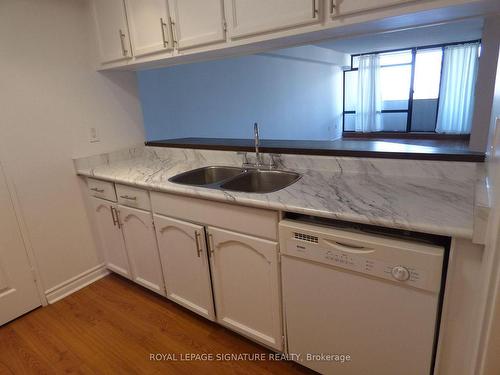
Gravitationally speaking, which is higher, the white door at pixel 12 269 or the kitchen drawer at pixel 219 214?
A: the kitchen drawer at pixel 219 214

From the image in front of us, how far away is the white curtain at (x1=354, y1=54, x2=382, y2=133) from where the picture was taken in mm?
7621

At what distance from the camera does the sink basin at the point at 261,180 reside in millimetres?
1740

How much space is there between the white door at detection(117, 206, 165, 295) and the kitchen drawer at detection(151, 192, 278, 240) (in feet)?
0.61

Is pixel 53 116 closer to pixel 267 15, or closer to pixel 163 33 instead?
pixel 163 33

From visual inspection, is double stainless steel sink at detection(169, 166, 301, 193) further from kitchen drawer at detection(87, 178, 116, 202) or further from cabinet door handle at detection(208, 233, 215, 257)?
kitchen drawer at detection(87, 178, 116, 202)

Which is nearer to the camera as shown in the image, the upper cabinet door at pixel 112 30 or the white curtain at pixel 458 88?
the upper cabinet door at pixel 112 30

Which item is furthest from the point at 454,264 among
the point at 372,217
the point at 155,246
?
the point at 155,246

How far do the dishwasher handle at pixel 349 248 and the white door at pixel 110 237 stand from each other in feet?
5.06

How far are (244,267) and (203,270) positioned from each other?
0.95 ft

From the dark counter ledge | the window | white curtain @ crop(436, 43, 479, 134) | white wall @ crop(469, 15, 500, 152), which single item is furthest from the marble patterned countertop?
the window

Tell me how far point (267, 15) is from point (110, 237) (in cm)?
181

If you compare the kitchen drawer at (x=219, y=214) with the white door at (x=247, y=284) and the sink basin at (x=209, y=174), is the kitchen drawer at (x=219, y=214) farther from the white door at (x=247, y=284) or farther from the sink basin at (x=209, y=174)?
the sink basin at (x=209, y=174)

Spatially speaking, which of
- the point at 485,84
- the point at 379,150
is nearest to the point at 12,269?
the point at 379,150

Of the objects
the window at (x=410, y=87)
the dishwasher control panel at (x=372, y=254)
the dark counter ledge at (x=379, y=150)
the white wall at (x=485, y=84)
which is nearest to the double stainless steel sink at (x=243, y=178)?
the dark counter ledge at (x=379, y=150)
